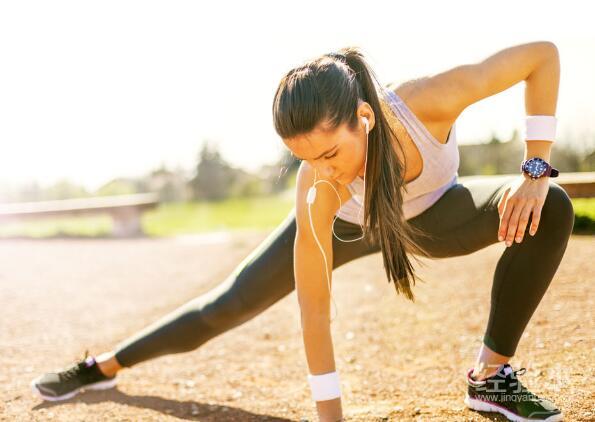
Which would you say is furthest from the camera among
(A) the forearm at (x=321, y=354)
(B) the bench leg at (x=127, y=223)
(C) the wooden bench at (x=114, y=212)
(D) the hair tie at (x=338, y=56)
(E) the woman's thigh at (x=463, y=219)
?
(B) the bench leg at (x=127, y=223)

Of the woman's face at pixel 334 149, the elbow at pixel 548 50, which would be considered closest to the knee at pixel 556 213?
the elbow at pixel 548 50

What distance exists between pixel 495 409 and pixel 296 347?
1.54m

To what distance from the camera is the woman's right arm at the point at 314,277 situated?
206 cm

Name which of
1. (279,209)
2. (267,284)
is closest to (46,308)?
(267,284)

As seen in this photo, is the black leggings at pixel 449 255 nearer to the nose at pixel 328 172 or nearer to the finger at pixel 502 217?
the finger at pixel 502 217

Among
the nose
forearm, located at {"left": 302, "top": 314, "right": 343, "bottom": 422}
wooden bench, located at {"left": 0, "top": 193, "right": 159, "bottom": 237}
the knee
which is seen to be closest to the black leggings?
the knee

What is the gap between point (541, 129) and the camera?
2.14 metres

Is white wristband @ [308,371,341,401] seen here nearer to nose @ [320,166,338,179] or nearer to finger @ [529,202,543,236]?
nose @ [320,166,338,179]

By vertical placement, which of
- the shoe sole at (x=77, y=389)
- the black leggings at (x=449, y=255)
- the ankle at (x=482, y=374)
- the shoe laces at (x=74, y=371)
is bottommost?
the shoe sole at (x=77, y=389)

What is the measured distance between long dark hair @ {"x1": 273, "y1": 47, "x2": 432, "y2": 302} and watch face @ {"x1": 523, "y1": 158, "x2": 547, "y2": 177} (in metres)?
0.41

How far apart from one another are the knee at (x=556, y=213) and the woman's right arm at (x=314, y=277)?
Answer: 2.28ft

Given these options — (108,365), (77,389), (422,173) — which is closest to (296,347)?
(108,365)

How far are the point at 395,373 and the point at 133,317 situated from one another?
7.20 feet

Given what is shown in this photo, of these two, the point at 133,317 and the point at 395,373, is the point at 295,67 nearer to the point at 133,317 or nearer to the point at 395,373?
the point at 395,373
